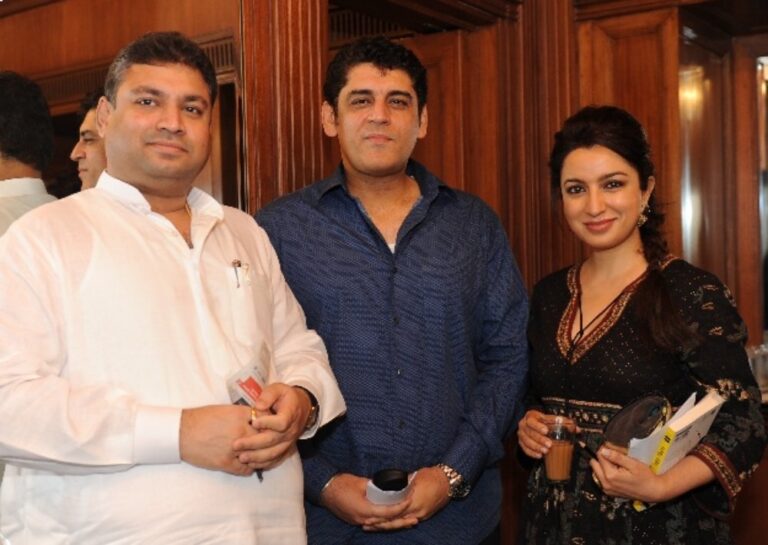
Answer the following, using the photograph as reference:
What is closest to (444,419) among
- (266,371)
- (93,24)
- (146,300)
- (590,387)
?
(590,387)

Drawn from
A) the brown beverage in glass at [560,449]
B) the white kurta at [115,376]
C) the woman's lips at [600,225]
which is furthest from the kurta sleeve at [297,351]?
the woman's lips at [600,225]

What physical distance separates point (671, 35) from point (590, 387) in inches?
75.2

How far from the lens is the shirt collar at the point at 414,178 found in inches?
98.5

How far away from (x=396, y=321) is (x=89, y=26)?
951 millimetres

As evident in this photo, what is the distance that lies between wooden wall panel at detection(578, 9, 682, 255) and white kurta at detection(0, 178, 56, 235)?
236cm

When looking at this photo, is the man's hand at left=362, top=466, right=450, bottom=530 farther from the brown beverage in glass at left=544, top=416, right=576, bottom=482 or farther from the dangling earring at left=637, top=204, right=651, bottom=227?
the dangling earring at left=637, top=204, right=651, bottom=227

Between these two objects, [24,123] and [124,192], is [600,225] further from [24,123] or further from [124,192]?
[24,123]

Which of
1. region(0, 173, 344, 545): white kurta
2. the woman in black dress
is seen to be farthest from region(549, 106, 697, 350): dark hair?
region(0, 173, 344, 545): white kurta

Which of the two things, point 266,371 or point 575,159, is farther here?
point 575,159

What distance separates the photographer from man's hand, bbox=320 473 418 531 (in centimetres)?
229

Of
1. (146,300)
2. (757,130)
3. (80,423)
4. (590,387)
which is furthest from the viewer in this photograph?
(757,130)

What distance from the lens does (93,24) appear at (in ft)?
7.78

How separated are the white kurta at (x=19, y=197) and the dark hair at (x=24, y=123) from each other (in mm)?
39

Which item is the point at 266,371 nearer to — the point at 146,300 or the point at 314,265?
the point at 146,300
